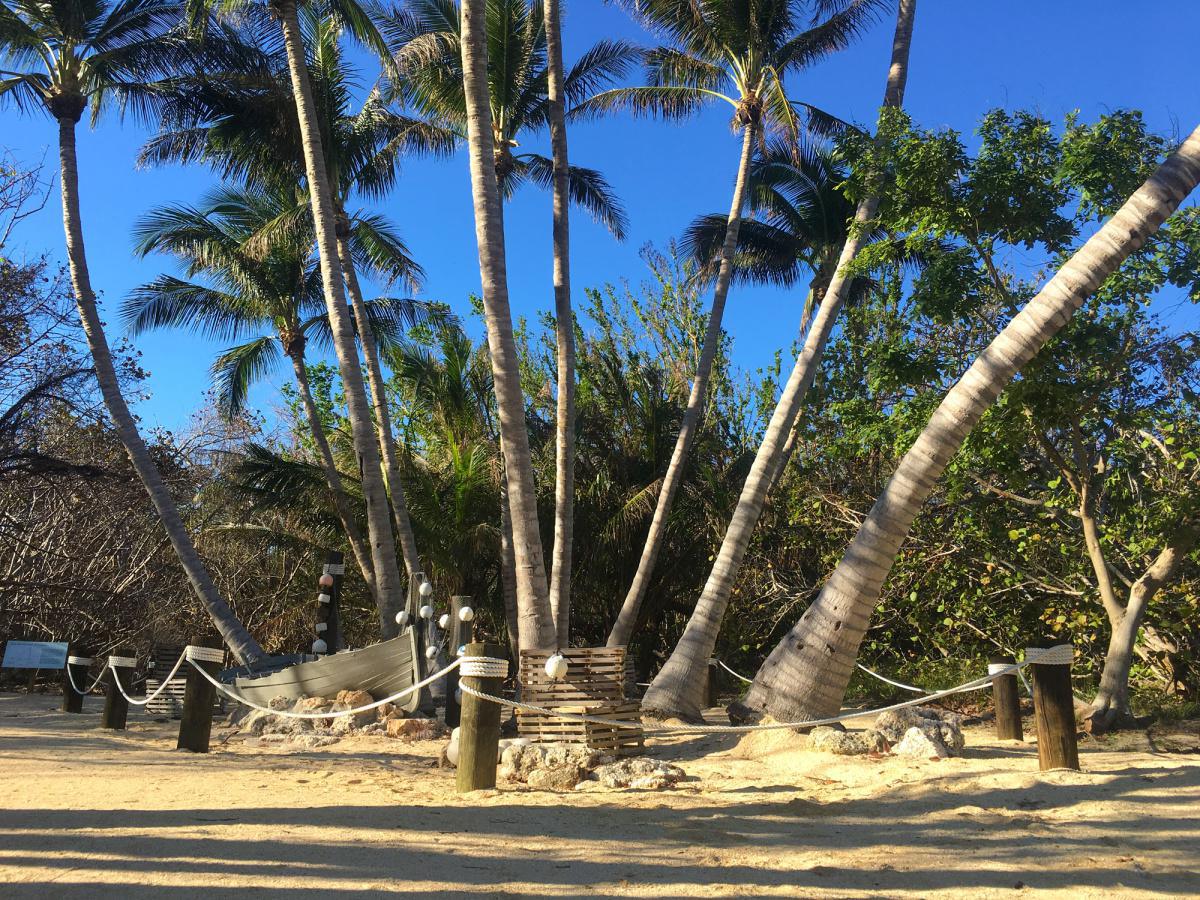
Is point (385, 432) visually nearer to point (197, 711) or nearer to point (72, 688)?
point (72, 688)

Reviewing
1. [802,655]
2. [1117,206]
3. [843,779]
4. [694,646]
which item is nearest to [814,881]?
[843,779]

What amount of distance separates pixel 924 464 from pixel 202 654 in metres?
6.15

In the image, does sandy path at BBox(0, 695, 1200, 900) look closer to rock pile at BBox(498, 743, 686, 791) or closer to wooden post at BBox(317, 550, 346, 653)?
rock pile at BBox(498, 743, 686, 791)

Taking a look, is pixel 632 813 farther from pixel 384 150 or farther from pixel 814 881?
pixel 384 150

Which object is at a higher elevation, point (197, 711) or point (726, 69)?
point (726, 69)

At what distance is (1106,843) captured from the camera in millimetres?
4371

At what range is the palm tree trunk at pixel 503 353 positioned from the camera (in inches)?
316

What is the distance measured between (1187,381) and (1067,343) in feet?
6.21

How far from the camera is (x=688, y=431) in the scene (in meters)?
11.9

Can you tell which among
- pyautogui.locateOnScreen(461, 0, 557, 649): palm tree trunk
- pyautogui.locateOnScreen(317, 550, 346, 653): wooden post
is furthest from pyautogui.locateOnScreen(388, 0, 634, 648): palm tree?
pyautogui.locateOnScreen(317, 550, 346, 653): wooden post

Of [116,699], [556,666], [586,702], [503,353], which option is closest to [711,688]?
[586,702]

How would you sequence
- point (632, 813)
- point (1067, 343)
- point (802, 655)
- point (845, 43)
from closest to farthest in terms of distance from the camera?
1. point (632, 813)
2. point (802, 655)
3. point (1067, 343)
4. point (845, 43)

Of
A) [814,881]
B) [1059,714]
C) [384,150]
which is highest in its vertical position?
[384,150]

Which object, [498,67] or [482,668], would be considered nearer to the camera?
[482,668]
